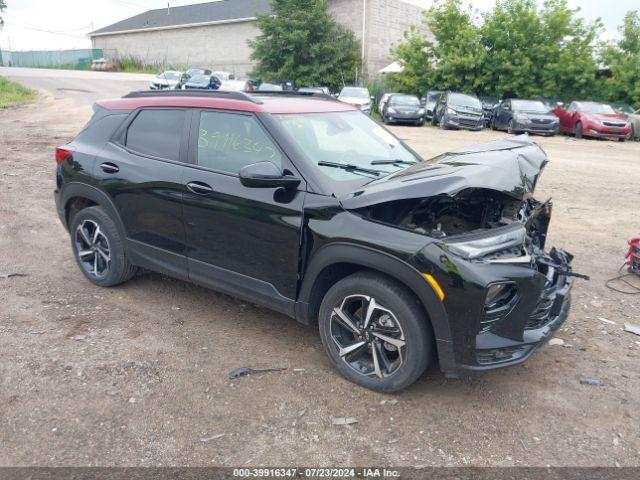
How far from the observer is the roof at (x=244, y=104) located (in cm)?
395

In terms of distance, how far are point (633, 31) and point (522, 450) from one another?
26989mm

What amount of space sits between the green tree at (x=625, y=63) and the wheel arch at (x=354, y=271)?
2461 cm

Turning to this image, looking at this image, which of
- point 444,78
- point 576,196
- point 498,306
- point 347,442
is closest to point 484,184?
point 498,306

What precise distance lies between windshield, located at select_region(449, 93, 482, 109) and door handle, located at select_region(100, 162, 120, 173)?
18732 mm

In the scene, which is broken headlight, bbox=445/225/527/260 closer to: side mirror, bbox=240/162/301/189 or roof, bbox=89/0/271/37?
side mirror, bbox=240/162/301/189

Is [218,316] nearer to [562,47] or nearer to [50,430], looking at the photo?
[50,430]

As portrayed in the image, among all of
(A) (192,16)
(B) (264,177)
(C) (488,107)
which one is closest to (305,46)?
(C) (488,107)

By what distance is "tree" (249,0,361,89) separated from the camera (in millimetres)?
32094

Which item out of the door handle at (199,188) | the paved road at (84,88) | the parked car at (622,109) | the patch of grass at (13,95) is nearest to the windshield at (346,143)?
the door handle at (199,188)

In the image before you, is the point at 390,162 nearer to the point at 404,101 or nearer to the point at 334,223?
the point at 334,223

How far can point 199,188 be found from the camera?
3949 millimetres

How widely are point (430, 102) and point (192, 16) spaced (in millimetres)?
33093

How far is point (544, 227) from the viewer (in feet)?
14.1

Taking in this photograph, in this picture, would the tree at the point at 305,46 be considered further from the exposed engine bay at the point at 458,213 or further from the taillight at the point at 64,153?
the exposed engine bay at the point at 458,213
